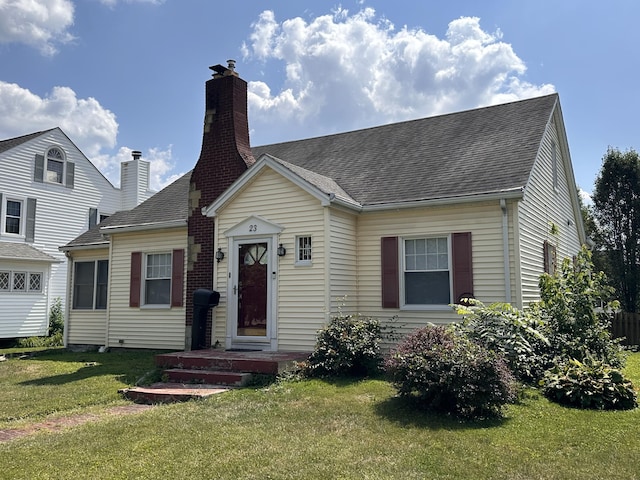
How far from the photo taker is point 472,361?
6289mm

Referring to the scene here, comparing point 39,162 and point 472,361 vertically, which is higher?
point 39,162

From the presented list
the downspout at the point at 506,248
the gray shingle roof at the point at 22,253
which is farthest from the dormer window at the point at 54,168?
the downspout at the point at 506,248

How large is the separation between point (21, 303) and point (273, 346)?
13806mm

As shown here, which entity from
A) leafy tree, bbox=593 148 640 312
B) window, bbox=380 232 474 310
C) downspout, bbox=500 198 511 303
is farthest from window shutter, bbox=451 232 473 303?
leafy tree, bbox=593 148 640 312

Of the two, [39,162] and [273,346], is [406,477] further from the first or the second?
[39,162]

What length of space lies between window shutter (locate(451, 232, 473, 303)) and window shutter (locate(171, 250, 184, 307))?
6.81 metres

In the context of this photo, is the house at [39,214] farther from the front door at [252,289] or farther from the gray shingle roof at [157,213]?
the front door at [252,289]

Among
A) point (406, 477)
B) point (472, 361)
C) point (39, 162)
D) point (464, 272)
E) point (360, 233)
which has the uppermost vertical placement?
point (39, 162)

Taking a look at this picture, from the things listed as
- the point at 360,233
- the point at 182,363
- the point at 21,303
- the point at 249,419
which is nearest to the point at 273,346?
the point at 182,363

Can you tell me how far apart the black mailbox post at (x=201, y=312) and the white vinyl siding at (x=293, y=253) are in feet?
0.97

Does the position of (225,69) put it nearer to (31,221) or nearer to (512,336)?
(512,336)

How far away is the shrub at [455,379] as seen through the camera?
20.2 feet

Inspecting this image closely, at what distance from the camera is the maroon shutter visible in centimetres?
1041

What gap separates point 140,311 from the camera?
13.9 metres
